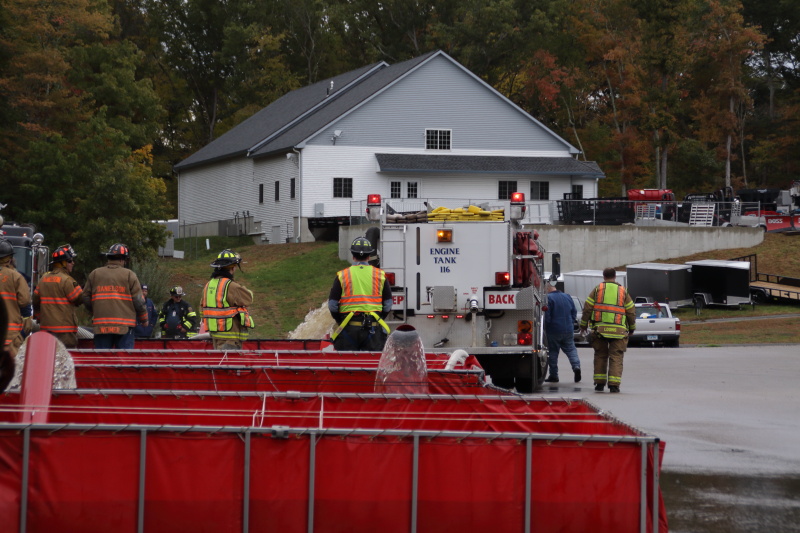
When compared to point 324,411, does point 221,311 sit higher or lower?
higher

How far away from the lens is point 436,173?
53.8 metres

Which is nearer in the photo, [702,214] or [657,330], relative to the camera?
[657,330]

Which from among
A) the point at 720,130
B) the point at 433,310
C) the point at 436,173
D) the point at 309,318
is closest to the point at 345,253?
the point at 436,173

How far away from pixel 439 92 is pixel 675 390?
38.6 meters

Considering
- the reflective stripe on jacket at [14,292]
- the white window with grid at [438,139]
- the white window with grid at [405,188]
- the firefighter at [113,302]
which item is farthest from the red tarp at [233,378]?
the white window with grid at [438,139]

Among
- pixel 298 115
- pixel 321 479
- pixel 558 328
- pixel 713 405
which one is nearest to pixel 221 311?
pixel 713 405

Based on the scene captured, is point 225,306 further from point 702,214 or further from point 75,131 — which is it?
point 702,214

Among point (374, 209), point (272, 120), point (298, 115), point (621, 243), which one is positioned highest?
point (272, 120)

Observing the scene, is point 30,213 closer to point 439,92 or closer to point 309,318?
point 309,318

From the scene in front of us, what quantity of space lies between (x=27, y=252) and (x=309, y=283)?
22863mm

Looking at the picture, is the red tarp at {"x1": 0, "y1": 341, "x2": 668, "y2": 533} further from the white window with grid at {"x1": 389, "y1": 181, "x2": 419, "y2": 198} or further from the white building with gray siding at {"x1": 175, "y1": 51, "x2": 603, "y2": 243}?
the white window with grid at {"x1": 389, "y1": 181, "x2": 419, "y2": 198}

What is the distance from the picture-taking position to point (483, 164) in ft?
177

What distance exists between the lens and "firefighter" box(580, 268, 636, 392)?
16.8 metres

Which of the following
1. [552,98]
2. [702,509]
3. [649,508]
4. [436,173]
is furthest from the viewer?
[552,98]
